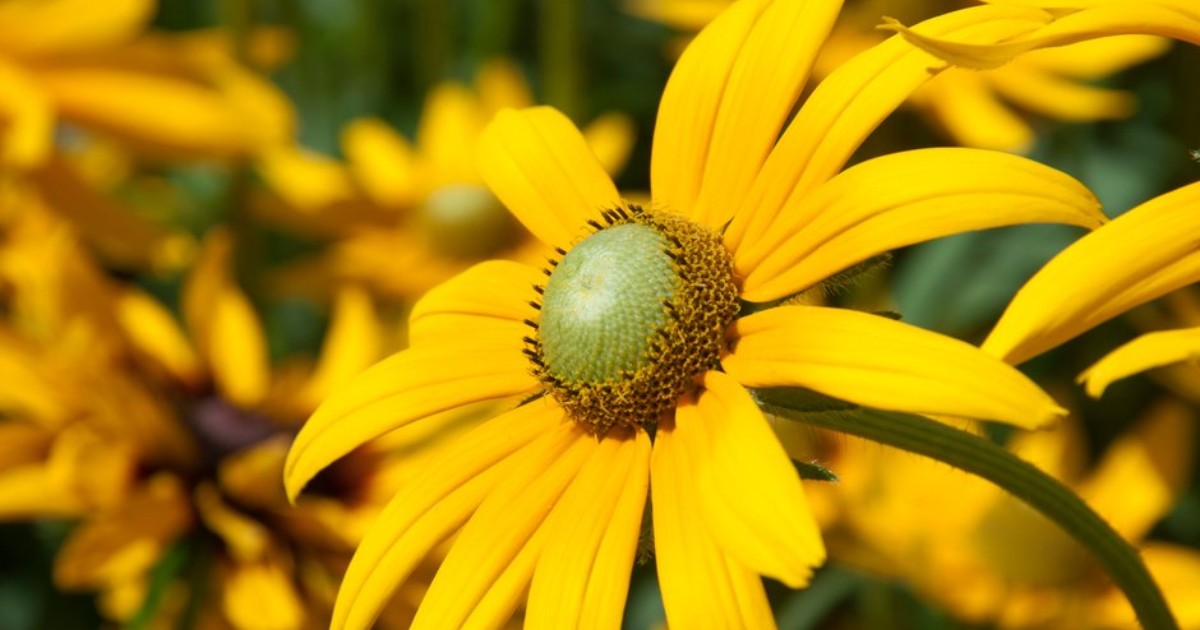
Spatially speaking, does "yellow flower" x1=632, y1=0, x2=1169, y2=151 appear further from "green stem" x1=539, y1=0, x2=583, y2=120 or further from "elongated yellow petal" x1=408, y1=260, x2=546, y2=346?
"elongated yellow petal" x1=408, y1=260, x2=546, y2=346

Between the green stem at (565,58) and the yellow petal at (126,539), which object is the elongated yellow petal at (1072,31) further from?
the green stem at (565,58)

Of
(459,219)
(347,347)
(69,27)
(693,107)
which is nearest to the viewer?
(693,107)

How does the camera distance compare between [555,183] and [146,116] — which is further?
[146,116]

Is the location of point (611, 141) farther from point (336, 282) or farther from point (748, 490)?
point (748, 490)

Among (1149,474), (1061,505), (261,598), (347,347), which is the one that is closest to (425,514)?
(1061,505)

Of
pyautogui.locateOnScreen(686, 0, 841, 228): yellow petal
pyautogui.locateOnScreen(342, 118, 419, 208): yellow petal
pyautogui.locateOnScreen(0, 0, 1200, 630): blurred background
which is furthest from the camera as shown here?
pyautogui.locateOnScreen(342, 118, 419, 208): yellow petal

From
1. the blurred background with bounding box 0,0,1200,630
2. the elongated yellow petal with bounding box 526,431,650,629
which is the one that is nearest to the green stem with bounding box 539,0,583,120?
the blurred background with bounding box 0,0,1200,630
